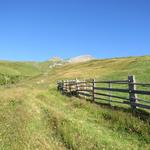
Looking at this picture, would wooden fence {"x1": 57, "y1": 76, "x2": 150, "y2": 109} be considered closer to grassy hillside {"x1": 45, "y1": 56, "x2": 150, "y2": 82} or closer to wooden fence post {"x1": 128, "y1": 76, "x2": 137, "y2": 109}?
wooden fence post {"x1": 128, "y1": 76, "x2": 137, "y2": 109}

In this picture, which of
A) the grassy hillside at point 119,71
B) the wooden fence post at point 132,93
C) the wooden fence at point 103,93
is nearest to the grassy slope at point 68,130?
the wooden fence post at point 132,93

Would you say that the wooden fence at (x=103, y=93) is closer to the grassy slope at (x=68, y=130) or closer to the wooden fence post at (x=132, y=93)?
the wooden fence post at (x=132, y=93)

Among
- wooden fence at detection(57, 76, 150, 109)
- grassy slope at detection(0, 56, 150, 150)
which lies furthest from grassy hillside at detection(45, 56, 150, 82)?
grassy slope at detection(0, 56, 150, 150)

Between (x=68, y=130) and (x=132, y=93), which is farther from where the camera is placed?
(x=132, y=93)

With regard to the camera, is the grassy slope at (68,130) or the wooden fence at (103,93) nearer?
the grassy slope at (68,130)

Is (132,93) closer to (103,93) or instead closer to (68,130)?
(103,93)

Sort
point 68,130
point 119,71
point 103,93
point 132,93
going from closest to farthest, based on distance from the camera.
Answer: point 68,130 → point 132,93 → point 103,93 → point 119,71

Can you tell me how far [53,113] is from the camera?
1598 cm

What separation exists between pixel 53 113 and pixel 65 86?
17.7m

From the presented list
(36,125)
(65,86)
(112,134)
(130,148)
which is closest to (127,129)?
(112,134)

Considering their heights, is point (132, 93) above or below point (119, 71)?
below

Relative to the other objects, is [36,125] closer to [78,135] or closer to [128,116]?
[78,135]

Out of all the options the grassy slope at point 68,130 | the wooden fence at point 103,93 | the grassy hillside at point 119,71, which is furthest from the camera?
the grassy hillside at point 119,71

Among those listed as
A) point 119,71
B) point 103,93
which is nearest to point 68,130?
point 103,93
